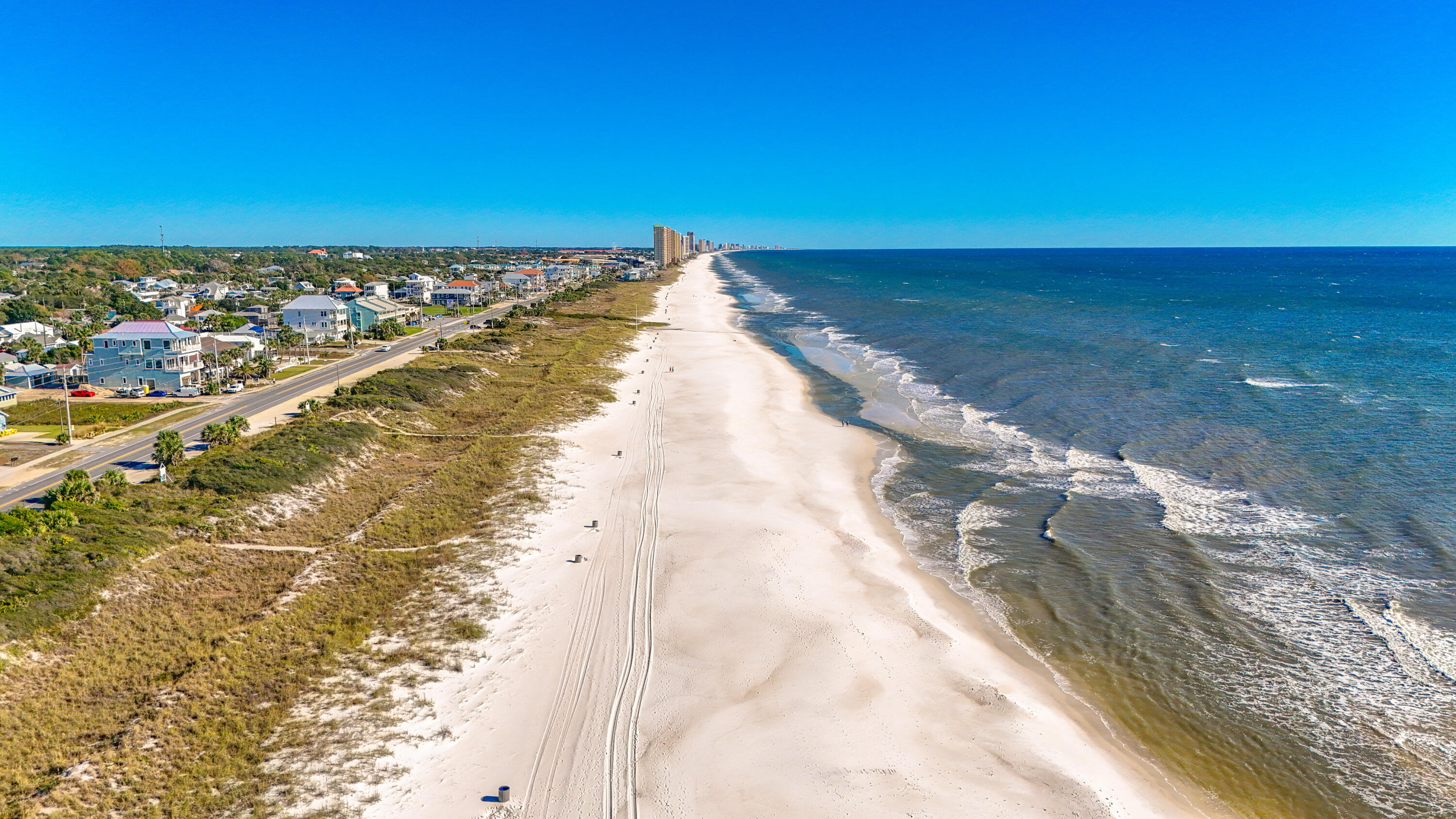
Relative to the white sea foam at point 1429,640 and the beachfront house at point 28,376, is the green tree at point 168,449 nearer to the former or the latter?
the beachfront house at point 28,376

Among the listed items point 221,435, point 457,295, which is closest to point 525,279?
point 457,295

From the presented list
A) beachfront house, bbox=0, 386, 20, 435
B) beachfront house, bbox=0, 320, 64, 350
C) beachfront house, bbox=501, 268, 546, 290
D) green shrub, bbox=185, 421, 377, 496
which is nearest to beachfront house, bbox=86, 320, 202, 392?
beachfront house, bbox=0, 386, 20, 435

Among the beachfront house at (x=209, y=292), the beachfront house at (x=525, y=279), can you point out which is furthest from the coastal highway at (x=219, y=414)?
the beachfront house at (x=525, y=279)

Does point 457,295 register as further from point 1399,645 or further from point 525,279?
point 1399,645

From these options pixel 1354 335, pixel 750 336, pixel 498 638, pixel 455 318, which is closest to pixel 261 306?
pixel 455 318

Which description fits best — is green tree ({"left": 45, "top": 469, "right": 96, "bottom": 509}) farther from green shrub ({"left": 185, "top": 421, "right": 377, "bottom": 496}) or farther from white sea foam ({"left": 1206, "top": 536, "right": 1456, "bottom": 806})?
white sea foam ({"left": 1206, "top": 536, "right": 1456, "bottom": 806})

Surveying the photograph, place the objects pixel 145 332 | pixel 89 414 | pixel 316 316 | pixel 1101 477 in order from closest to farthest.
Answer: pixel 1101 477 < pixel 89 414 < pixel 145 332 < pixel 316 316
